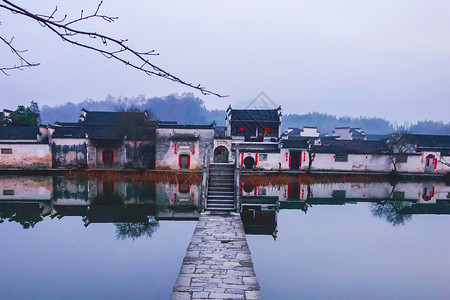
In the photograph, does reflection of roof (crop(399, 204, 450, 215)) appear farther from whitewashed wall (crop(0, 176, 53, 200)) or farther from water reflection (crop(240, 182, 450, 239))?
whitewashed wall (crop(0, 176, 53, 200))

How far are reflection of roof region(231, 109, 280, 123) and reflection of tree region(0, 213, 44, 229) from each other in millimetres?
21758

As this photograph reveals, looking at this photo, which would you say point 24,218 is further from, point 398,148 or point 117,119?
point 398,148

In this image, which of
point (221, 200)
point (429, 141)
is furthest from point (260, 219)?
point (429, 141)

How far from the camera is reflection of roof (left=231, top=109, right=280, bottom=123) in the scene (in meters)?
30.5

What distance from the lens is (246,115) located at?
31.2 m

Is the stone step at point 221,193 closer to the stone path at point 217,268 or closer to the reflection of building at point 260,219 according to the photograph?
the reflection of building at point 260,219

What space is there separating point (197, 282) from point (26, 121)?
3176 centimetres

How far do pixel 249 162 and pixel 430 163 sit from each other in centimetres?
1759

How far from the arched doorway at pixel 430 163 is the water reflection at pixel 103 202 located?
22755 mm

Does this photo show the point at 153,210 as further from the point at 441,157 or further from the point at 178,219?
the point at 441,157

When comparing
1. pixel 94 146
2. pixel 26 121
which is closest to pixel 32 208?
pixel 94 146

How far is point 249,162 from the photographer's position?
25000mm

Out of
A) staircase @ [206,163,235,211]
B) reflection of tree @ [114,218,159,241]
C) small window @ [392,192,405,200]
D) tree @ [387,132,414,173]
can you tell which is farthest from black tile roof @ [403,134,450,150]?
reflection of tree @ [114,218,159,241]

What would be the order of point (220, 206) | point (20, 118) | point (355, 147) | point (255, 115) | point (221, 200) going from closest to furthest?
point (220, 206)
point (221, 200)
point (355, 147)
point (20, 118)
point (255, 115)
